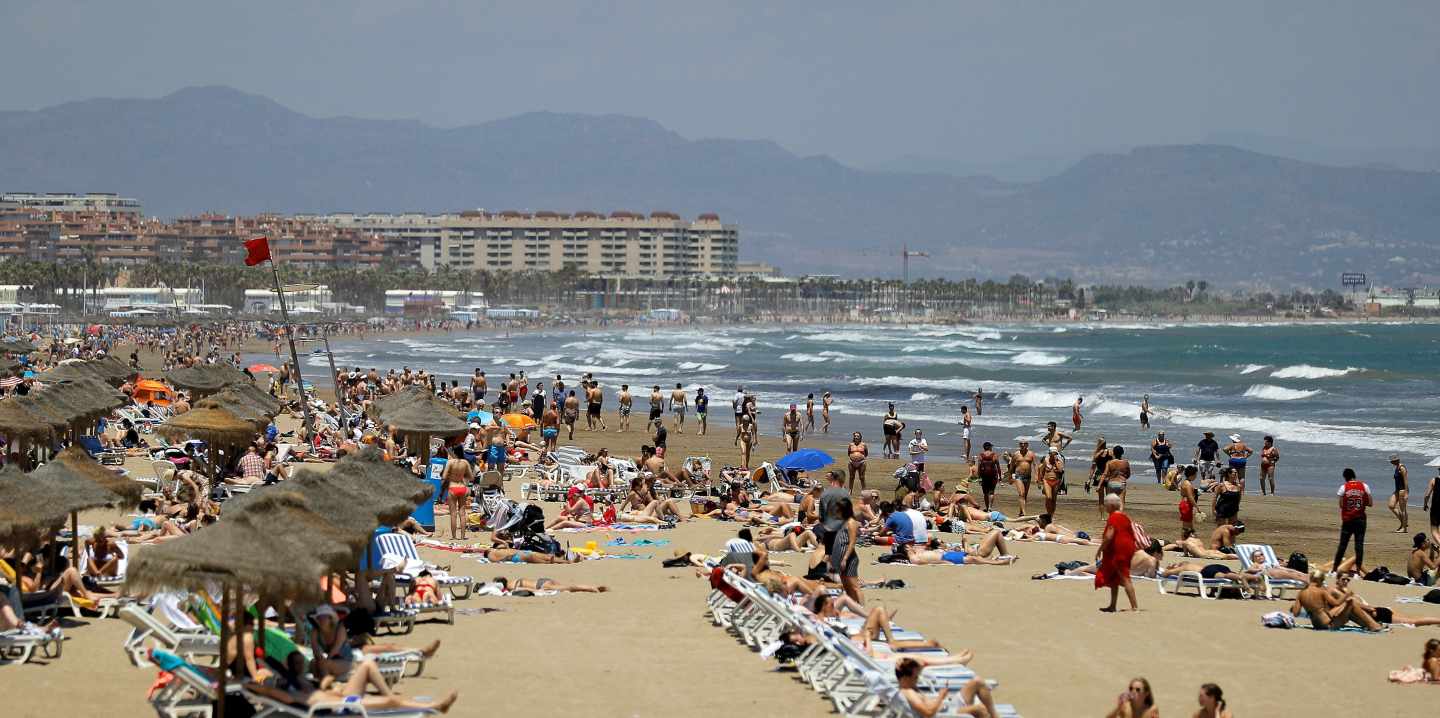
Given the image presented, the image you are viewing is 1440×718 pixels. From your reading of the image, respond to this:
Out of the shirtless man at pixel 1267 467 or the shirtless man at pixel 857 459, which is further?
the shirtless man at pixel 1267 467

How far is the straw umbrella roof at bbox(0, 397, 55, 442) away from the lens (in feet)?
56.3

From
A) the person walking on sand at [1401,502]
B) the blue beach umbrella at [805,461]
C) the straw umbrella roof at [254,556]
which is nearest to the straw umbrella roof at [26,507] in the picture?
the straw umbrella roof at [254,556]

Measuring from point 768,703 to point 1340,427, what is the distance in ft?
91.2

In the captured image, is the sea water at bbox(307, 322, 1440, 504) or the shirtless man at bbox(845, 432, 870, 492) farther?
the sea water at bbox(307, 322, 1440, 504)

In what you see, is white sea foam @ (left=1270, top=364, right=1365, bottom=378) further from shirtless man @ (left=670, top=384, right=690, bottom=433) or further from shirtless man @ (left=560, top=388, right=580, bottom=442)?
shirtless man @ (left=560, top=388, right=580, bottom=442)

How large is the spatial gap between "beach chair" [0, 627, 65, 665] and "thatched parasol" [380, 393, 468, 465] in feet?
25.6

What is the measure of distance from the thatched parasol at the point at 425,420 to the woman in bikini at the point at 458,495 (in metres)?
1.63

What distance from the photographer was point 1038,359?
76.0m

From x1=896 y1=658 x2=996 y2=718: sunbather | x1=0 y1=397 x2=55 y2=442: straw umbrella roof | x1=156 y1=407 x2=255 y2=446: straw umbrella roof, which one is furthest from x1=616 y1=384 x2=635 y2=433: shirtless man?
x1=896 y1=658 x2=996 y2=718: sunbather

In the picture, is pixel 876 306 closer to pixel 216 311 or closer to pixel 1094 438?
pixel 216 311

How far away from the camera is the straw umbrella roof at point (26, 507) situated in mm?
9945

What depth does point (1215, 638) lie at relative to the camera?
1142cm

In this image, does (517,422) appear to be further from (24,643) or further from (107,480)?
(24,643)

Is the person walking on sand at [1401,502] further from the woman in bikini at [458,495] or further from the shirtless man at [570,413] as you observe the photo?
the shirtless man at [570,413]
